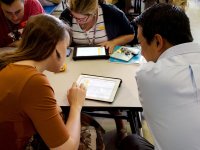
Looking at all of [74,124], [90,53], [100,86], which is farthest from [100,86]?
[90,53]

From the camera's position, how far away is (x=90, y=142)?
138 cm

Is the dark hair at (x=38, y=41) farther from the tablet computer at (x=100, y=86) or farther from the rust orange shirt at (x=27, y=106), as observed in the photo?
the tablet computer at (x=100, y=86)

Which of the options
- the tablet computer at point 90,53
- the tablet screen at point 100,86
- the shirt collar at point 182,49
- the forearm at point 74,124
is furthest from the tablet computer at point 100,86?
the shirt collar at point 182,49

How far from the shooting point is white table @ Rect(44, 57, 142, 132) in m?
1.39

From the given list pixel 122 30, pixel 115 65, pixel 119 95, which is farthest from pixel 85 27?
pixel 119 95

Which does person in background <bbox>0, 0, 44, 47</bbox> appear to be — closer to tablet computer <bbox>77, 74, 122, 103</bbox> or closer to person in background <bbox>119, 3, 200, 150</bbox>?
tablet computer <bbox>77, 74, 122, 103</bbox>

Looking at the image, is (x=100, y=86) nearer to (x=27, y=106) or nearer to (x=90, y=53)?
(x=90, y=53)

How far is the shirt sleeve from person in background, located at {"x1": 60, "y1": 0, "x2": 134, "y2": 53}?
3.42 feet

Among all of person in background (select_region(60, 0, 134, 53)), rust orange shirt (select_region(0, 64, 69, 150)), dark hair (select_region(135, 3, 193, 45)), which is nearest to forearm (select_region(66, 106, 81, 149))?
rust orange shirt (select_region(0, 64, 69, 150))

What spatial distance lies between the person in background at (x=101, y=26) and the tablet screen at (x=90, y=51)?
119mm

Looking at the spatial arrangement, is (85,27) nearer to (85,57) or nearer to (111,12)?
(111,12)

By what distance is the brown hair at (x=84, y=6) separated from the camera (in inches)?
75.0

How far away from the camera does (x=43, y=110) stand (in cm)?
104

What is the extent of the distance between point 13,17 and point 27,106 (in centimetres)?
122
